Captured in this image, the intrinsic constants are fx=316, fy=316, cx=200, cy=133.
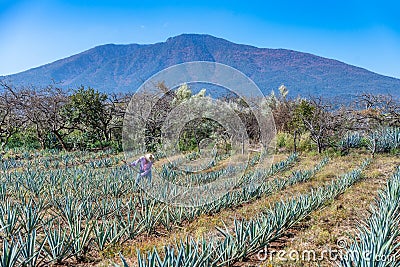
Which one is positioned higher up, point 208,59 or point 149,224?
point 208,59

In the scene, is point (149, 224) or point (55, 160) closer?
point (149, 224)

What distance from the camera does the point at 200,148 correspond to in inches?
597

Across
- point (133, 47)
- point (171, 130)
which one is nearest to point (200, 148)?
point (171, 130)

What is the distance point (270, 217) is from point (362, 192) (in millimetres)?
3438

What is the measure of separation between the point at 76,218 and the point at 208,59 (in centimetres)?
11338

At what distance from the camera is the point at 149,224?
457 centimetres

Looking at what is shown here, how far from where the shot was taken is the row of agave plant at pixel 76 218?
341cm

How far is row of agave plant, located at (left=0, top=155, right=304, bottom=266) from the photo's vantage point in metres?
3.41

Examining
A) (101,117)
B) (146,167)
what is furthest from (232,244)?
(101,117)

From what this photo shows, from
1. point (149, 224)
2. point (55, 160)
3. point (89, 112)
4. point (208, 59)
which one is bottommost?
point (55, 160)

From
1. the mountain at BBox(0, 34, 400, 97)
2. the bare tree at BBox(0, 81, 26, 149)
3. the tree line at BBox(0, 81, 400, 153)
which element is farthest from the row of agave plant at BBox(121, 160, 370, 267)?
the mountain at BBox(0, 34, 400, 97)

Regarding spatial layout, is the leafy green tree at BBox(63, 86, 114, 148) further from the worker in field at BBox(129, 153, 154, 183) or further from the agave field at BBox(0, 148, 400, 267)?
the worker in field at BBox(129, 153, 154, 183)

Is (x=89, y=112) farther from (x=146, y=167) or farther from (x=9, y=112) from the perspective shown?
(x=146, y=167)

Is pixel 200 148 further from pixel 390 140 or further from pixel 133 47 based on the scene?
pixel 133 47
